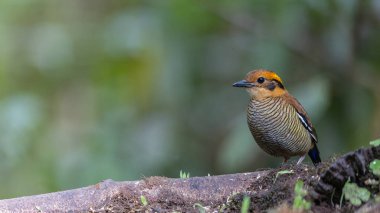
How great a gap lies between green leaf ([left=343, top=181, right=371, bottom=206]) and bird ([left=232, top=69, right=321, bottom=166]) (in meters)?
2.87

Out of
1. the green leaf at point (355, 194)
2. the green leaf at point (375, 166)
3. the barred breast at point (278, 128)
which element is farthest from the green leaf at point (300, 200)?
the barred breast at point (278, 128)

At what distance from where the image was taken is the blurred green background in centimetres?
740

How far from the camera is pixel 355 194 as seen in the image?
3.48 metres

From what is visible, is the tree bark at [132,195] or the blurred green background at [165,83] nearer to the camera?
the tree bark at [132,195]

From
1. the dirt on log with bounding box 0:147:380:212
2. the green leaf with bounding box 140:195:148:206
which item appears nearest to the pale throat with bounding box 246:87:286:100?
the dirt on log with bounding box 0:147:380:212

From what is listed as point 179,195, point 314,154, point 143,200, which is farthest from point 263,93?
point 143,200

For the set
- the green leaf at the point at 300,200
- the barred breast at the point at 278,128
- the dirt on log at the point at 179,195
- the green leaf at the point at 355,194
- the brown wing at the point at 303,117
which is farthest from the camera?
the brown wing at the point at 303,117

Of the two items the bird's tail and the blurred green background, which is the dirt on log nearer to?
the bird's tail

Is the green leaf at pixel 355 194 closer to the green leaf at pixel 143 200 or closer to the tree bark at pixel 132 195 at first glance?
the tree bark at pixel 132 195

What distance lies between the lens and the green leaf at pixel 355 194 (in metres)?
3.46

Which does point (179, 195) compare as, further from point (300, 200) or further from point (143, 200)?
point (300, 200)

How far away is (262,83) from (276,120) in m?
0.35

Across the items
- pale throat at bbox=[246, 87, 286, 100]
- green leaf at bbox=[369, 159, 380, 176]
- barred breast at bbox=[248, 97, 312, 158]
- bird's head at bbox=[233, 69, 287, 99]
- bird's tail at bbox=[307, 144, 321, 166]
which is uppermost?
bird's head at bbox=[233, 69, 287, 99]

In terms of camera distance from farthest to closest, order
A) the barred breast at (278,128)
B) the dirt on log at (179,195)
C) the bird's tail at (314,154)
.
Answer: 1. the bird's tail at (314,154)
2. the barred breast at (278,128)
3. the dirt on log at (179,195)
